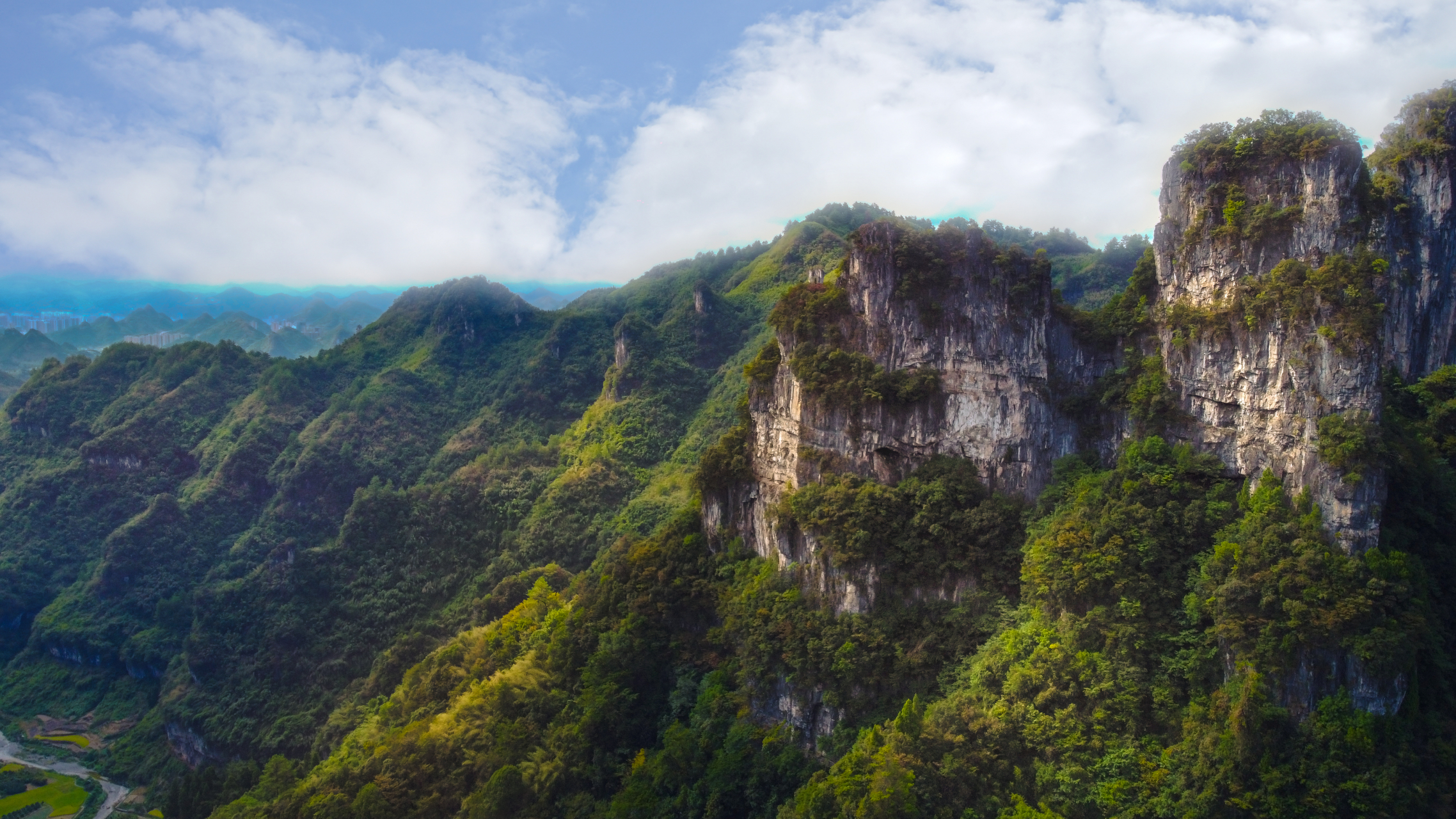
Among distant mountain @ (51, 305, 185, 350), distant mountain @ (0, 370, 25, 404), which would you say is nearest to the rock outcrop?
distant mountain @ (0, 370, 25, 404)

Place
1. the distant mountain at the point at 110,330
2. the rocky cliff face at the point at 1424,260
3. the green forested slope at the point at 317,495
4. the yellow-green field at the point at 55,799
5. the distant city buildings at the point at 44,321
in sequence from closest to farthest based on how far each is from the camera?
the rocky cliff face at the point at 1424,260 → the yellow-green field at the point at 55,799 → the green forested slope at the point at 317,495 → the distant mountain at the point at 110,330 → the distant city buildings at the point at 44,321

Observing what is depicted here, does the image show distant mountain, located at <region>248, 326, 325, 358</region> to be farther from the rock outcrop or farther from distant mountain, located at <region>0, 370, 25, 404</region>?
the rock outcrop

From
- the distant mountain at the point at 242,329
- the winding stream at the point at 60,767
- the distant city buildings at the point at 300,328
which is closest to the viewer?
the winding stream at the point at 60,767

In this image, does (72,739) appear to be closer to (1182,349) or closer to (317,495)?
(317,495)

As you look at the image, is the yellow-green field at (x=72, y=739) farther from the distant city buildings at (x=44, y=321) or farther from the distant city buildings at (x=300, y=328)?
the distant city buildings at (x=44, y=321)

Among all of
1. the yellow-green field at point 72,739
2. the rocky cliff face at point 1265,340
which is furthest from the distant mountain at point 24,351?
the rocky cliff face at point 1265,340

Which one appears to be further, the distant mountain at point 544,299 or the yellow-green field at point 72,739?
the distant mountain at point 544,299

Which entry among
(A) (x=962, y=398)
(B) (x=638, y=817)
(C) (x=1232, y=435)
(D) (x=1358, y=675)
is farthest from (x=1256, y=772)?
(B) (x=638, y=817)
